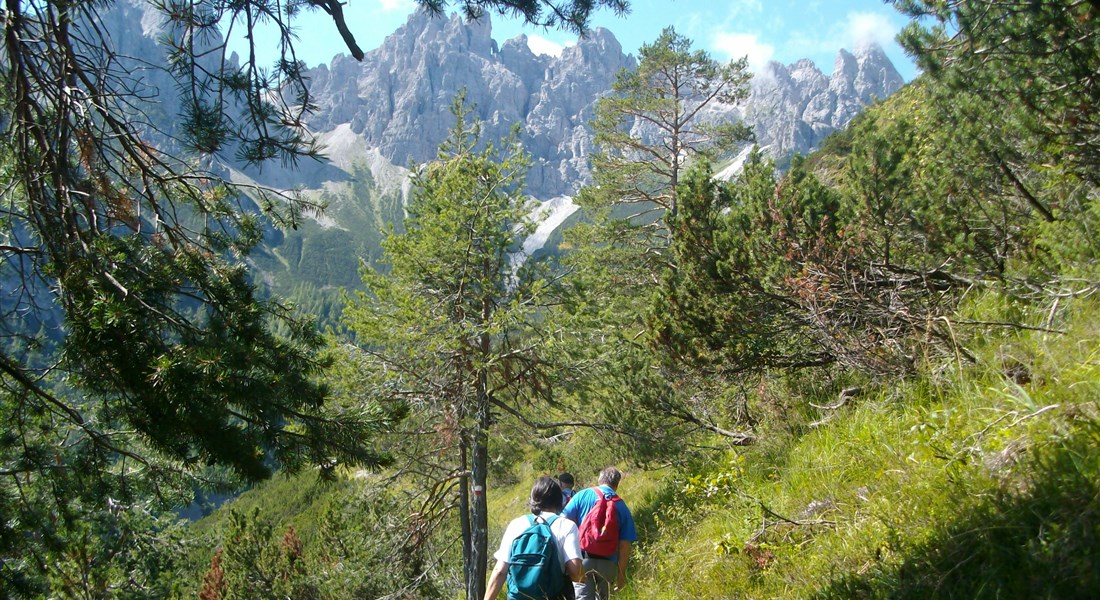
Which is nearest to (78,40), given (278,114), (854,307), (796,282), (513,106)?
(278,114)

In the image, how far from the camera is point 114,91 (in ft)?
11.5

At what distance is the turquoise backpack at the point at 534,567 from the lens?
3.71 meters

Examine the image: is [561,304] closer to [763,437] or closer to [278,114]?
[763,437]

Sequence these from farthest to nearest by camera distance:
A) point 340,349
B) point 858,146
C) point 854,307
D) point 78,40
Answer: point 340,349 → point 858,146 → point 854,307 → point 78,40

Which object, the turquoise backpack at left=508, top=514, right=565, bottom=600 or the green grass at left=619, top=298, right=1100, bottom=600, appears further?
the turquoise backpack at left=508, top=514, right=565, bottom=600

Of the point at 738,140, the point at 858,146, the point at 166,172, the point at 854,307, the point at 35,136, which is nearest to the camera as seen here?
the point at 35,136

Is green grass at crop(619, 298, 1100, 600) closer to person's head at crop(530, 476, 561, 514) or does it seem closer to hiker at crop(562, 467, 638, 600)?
hiker at crop(562, 467, 638, 600)

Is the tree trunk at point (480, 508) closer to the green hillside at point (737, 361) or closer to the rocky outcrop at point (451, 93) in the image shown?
the green hillside at point (737, 361)

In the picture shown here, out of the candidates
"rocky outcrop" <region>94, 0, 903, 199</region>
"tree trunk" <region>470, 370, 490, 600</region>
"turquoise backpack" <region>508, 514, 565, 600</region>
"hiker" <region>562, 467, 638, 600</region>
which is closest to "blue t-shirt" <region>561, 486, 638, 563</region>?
"hiker" <region>562, 467, 638, 600</region>

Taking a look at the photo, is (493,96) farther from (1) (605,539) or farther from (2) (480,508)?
(1) (605,539)

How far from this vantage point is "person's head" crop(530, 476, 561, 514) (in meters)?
4.16

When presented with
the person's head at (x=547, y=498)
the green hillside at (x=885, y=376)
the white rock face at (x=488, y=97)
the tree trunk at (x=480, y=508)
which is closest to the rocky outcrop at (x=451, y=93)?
the white rock face at (x=488, y=97)

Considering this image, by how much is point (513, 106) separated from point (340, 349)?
19272cm

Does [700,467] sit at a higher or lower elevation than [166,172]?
lower
